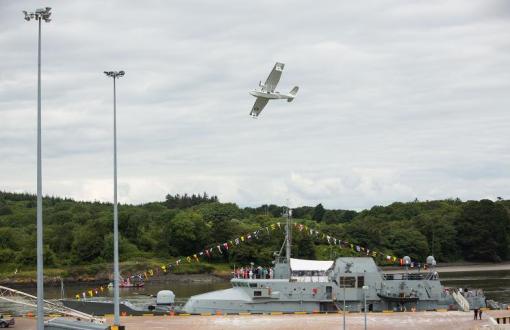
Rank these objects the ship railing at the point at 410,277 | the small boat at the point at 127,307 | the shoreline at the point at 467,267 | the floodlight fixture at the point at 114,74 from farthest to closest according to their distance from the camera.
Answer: the shoreline at the point at 467,267, the ship railing at the point at 410,277, the small boat at the point at 127,307, the floodlight fixture at the point at 114,74

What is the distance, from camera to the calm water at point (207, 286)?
245ft

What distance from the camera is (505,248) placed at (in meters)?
116

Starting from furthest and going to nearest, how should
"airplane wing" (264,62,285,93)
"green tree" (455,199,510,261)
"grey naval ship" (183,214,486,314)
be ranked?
1. "green tree" (455,199,510,261)
2. "airplane wing" (264,62,285,93)
3. "grey naval ship" (183,214,486,314)

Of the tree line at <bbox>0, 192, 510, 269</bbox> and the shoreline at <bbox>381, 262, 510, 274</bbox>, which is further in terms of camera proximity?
the shoreline at <bbox>381, 262, 510, 274</bbox>

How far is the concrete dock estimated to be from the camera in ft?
138

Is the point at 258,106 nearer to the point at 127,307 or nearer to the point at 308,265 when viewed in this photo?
the point at 308,265

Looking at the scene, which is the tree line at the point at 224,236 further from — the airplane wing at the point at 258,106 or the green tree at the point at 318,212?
the airplane wing at the point at 258,106

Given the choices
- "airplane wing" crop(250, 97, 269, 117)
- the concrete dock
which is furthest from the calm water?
"airplane wing" crop(250, 97, 269, 117)

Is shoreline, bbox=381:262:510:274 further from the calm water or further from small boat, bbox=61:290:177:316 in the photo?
small boat, bbox=61:290:177:316

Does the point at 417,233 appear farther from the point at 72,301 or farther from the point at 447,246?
the point at 72,301

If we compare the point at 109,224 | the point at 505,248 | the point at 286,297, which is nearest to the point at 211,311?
the point at 286,297

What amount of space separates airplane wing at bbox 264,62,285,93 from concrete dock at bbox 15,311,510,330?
48.7ft

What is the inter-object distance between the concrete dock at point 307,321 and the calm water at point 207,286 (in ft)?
77.2

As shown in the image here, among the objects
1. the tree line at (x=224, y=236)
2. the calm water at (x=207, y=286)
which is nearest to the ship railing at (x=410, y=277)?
the calm water at (x=207, y=286)
